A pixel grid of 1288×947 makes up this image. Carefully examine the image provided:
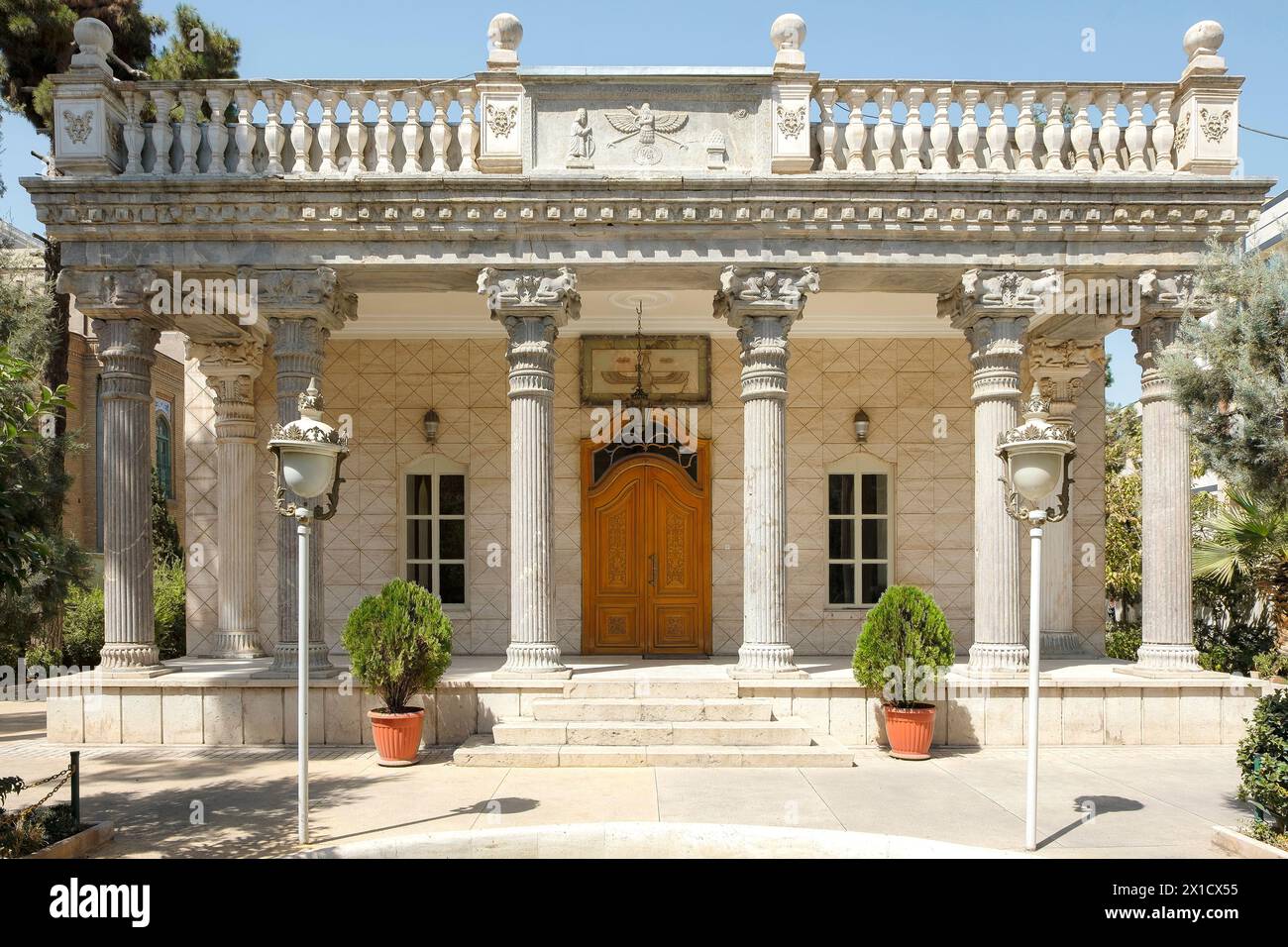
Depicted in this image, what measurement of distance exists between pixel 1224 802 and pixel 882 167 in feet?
20.8

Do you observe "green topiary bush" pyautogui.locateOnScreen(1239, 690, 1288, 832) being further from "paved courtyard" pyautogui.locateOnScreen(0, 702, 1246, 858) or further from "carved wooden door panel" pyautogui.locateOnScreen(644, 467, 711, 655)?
"carved wooden door panel" pyautogui.locateOnScreen(644, 467, 711, 655)

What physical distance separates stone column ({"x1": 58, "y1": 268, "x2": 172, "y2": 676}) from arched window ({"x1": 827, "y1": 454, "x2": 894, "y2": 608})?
26.7ft

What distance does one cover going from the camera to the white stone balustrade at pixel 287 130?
30.8 feet

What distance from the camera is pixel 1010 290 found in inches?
373

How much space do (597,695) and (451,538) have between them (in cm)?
408

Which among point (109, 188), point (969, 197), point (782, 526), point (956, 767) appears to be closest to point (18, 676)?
point (109, 188)

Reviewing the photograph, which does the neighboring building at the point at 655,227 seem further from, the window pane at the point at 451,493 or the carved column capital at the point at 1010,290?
the window pane at the point at 451,493

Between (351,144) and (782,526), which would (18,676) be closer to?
(351,144)

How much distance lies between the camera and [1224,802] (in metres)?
7.32

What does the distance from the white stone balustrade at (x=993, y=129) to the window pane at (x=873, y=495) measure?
14.5 feet

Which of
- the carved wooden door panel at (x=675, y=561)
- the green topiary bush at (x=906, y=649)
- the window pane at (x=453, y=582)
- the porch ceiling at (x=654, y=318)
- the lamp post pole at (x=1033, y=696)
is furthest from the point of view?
the window pane at (x=453, y=582)

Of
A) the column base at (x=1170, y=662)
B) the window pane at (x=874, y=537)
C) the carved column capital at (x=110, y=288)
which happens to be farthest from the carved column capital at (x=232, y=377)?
the column base at (x=1170, y=662)

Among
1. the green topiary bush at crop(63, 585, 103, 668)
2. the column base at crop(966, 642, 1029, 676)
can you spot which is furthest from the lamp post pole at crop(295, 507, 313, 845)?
the green topiary bush at crop(63, 585, 103, 668)

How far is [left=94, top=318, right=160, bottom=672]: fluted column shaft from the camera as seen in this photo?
9.48 m
